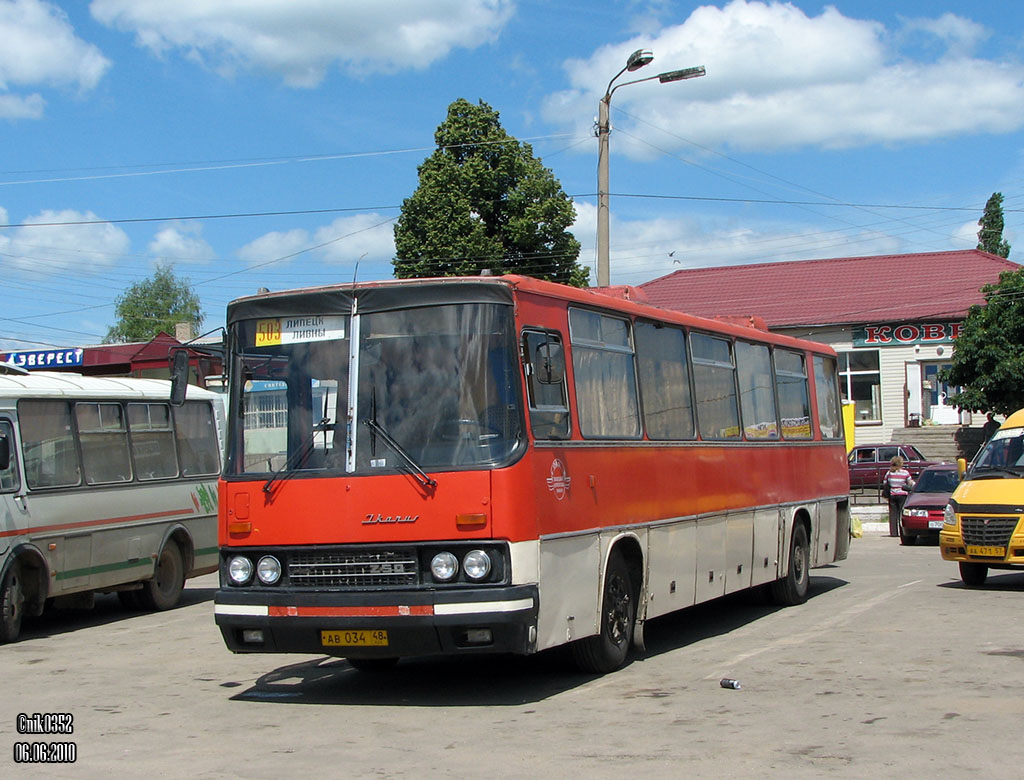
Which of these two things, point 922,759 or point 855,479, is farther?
point 855,479

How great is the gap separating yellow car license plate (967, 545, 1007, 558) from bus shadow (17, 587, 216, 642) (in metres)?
10.4

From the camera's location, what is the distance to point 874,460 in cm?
4356

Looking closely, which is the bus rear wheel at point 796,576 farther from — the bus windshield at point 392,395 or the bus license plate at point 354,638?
the bus license plate at point 354,638

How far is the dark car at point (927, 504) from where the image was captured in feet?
83.5

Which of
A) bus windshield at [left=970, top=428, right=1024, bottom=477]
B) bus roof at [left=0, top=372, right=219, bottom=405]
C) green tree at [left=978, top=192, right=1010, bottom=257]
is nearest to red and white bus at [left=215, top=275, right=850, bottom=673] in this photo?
bus roof at [left=0, top=372, right=219, bottom=405]

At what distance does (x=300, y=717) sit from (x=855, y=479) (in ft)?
121

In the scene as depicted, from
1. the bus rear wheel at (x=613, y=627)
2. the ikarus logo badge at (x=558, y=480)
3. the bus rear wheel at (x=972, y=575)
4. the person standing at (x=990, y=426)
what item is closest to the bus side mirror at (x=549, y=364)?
the ikarus logo badge at (x=558, y=480)

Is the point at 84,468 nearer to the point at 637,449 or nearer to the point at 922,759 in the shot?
the point at 637,449

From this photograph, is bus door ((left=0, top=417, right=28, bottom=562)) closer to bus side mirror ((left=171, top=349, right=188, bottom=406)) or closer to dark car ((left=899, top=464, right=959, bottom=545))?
bus side mirror ((left=171, top=349, right=188, bottom=406))

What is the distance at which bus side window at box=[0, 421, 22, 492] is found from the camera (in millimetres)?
13945

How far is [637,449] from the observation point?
11.3 metres

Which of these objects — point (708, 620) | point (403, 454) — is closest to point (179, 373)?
point (403, 454)

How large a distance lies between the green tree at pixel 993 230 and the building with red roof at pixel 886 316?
21.4 m

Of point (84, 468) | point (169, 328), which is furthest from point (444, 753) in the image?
point (169, 328)
